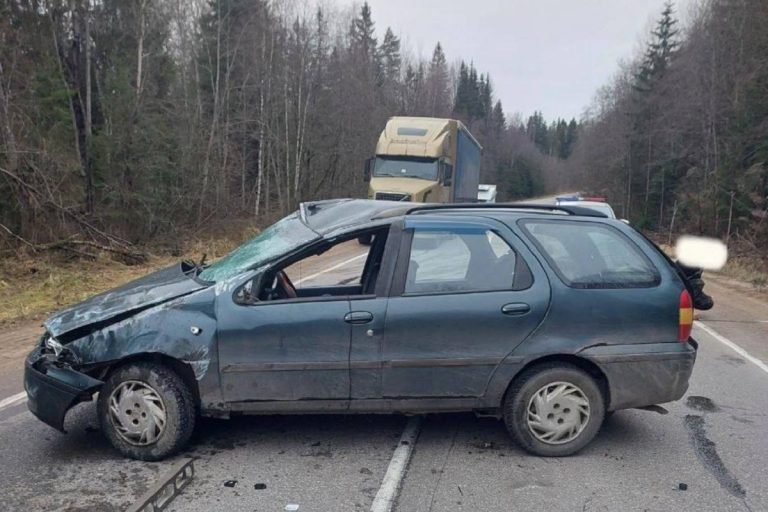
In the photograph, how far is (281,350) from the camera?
3.70m

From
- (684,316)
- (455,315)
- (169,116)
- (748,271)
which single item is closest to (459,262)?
(455,315)

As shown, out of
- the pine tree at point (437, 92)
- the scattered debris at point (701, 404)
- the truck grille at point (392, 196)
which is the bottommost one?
the scattered debris at point (701, 404)

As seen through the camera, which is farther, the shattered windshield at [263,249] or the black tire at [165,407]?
the shattered windshield at [263,249]

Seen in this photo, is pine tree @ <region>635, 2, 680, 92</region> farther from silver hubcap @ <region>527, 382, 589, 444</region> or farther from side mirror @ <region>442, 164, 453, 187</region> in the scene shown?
silver hubcap @ <region>527, 382, 589, 444</region>

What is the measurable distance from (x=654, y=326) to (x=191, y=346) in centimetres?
306

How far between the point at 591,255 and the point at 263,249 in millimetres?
2331

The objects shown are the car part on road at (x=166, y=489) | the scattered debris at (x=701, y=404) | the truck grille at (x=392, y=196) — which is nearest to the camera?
the car part on road at (x=166, y=489)

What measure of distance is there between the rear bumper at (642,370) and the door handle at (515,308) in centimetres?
51

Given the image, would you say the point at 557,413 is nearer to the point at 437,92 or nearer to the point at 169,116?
the point at 169,116

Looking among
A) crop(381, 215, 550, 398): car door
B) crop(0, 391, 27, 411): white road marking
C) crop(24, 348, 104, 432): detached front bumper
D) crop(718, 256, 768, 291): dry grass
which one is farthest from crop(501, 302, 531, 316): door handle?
crop(718, 256, 768, 291): dry grass

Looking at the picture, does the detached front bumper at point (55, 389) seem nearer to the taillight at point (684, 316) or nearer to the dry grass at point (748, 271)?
the taillight at point (684, 316)

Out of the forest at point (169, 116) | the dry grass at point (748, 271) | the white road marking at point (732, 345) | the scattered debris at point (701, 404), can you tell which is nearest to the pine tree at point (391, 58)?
the forest at point (169, 116)

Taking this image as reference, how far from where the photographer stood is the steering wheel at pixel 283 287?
13.5ft

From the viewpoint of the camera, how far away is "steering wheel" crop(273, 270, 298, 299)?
412 cm
